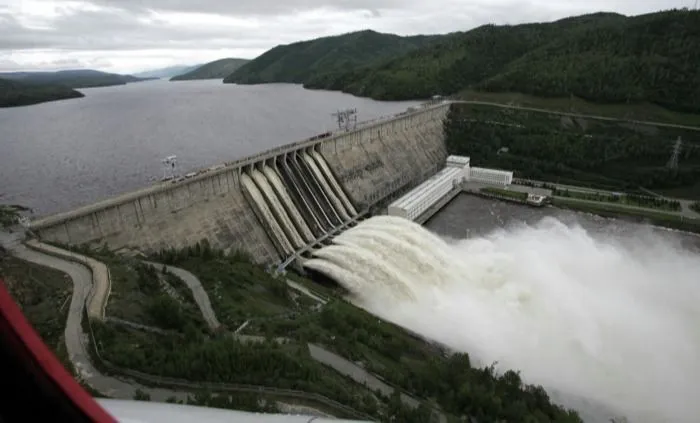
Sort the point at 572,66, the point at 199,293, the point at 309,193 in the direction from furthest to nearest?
1. the point at 572,66
2. the point at 309,193
3. the point at 199,293

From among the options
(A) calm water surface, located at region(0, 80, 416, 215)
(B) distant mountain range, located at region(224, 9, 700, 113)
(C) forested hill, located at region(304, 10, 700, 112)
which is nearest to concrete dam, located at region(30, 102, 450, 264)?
(A) calm water surface, located at region(0, 80, 416, 215)

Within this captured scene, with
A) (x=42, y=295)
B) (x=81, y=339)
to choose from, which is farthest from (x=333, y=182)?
(x=81, y=339)

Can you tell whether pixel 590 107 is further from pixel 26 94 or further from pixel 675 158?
pixel 26 94

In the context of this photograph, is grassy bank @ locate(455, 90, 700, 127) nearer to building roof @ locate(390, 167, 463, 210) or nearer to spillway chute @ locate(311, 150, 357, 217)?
building roof @ locate(390, 167, 463, 210)

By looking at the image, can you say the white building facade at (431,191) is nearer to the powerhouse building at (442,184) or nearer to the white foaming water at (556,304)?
the powerhouse building at (442,184)

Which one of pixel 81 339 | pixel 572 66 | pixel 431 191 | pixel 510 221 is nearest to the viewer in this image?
pixel 81 339

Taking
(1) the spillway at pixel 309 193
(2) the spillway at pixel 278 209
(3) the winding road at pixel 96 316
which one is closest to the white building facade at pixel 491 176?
(1) the spillway at pixel 309 193
